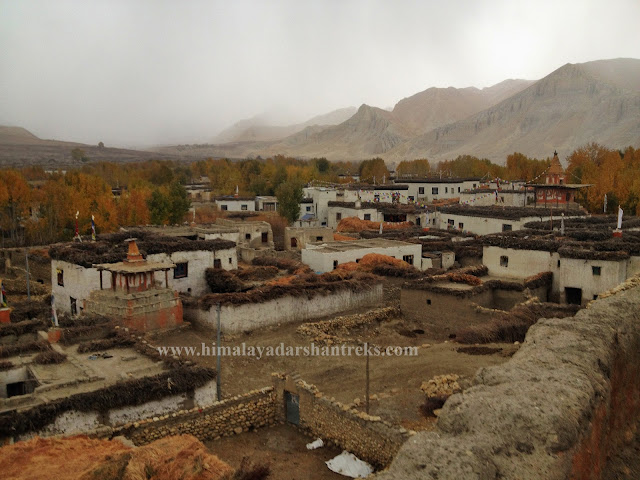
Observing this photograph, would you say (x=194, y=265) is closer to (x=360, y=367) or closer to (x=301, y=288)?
(x=301, y=288)

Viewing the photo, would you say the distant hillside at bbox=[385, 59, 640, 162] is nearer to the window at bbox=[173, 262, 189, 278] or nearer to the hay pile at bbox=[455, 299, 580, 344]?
the hay pile at bbox=[455, 299, 580, 344]

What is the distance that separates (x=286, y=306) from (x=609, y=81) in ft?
523

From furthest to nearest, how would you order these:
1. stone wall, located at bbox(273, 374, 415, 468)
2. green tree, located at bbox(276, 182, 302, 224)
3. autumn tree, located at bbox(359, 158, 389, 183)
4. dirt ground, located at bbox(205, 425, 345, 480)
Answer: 1. autumn tree, located at bbox(359, 158, 389, 183)
2. green tree, located at bbox(276, 182, 302, 224)
3. dirt ground, located at bbox(205, 425, 345, 480)
4. stone wall, located at bbox(273, 374, 415, 468)

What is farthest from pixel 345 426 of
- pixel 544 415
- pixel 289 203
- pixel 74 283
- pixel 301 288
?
pixel 289 203

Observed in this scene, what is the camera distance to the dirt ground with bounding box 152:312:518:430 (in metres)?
13.2

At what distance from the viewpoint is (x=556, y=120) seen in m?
141

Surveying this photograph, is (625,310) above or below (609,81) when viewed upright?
below

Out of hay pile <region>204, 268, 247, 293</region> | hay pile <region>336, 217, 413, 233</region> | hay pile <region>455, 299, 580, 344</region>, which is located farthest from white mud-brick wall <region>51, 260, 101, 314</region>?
hay pile <region>336, 217, 413, 233</region>

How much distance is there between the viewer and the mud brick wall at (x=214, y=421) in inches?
467

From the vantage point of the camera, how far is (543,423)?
6434mm

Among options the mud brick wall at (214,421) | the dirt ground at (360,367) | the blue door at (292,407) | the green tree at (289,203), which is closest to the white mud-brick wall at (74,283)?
the dirt ground at (360,367)

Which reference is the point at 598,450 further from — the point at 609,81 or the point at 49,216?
the point at 609,81

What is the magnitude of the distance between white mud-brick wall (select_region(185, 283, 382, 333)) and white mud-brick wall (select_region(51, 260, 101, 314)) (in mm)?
4156

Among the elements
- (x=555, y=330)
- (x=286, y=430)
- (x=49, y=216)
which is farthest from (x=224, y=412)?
(x=49, y=216)
